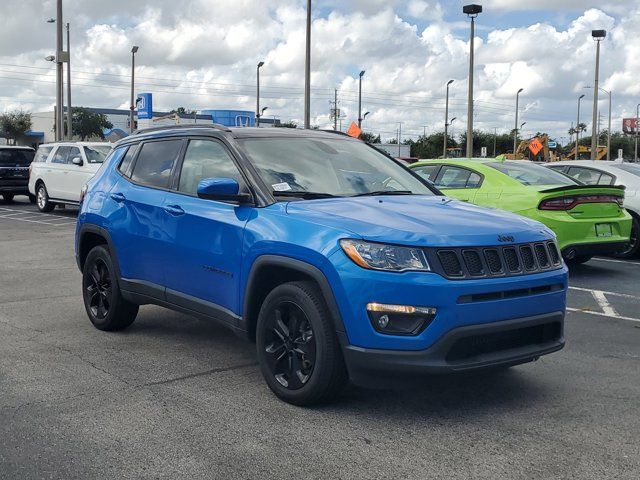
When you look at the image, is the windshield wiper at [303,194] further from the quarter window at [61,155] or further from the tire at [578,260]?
the quarter window at [61,155]

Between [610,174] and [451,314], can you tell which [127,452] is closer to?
[451,314]

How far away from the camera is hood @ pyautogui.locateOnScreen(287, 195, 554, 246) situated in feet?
13.9

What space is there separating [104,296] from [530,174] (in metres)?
6.14

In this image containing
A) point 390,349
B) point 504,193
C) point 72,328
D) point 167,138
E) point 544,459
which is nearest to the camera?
point 544,459

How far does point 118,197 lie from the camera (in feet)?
20.9

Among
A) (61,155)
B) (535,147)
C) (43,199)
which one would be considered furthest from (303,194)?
(535,147)

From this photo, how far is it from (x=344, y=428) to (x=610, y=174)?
9.34 metres

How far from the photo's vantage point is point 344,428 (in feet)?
14.1

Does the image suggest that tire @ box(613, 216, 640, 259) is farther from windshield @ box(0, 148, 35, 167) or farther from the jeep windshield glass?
windshield @ box(0, 148, 35, 167)

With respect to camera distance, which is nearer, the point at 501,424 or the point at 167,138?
the point at 501,424

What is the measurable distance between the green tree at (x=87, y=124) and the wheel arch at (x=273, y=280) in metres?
83.0

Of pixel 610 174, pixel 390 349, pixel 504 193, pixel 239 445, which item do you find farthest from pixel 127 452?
pixel 610 174

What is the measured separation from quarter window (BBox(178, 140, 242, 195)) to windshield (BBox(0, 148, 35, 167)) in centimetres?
1982

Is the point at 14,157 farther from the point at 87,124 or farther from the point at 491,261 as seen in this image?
the point at 87,124
